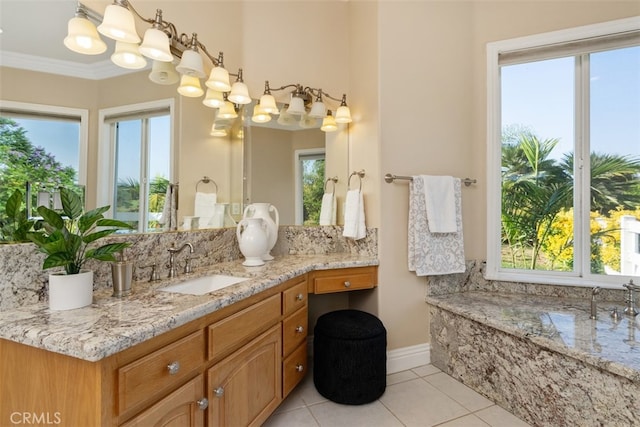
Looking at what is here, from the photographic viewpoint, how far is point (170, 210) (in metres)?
1.76

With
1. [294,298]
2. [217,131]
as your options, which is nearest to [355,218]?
[294,298]

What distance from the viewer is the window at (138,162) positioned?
142 centimetres

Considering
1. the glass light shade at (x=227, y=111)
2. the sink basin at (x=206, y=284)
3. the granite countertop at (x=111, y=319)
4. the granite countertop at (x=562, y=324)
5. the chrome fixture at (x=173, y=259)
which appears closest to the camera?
the granite countertop at (x=111, y=319)

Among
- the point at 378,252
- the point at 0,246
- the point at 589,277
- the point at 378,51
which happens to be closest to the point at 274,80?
the point at 378,51

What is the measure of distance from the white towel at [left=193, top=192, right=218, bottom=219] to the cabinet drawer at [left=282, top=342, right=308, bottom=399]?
1039mm

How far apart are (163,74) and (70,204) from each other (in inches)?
36.0

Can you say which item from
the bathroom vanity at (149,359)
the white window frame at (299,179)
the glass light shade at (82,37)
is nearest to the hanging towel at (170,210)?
the bathroom vanity at (149,359)

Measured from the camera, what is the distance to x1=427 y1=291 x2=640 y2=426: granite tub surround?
138 cm

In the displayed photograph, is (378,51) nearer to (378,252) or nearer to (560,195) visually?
(378,252)

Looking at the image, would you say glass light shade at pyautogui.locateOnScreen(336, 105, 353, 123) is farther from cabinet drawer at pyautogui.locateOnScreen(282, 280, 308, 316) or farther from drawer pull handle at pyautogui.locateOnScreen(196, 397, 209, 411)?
drawer pull handle at pyautogui.locateOnScreen(196, 397, 209, 411)

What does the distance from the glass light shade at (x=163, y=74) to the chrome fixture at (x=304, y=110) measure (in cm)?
65

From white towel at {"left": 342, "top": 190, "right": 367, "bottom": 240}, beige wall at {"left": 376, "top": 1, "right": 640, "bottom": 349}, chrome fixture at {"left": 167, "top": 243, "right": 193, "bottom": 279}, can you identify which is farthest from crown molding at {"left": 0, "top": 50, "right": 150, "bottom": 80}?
beige wall at {"left": 376, "top": 1, "right": 640, "bottom": 349}

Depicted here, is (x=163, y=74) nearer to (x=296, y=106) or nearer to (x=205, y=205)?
(x=205, y=205)

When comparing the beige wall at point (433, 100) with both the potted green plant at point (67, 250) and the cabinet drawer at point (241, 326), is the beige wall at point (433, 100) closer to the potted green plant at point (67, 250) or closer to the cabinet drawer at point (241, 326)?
the cabinet drawer at point (241, 326)
